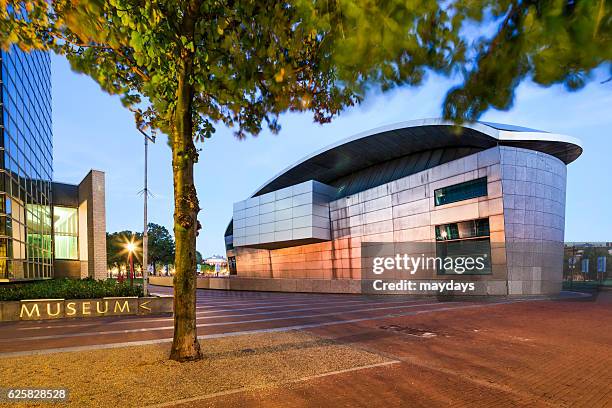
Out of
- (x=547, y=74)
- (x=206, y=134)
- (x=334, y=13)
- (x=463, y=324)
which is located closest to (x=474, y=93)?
(x=547, y=74)

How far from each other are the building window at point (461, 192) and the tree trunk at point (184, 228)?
2255cm

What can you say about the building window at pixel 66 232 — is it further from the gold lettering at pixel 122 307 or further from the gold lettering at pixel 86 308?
the gold lettering at pixel 122 307

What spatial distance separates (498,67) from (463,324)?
10.6 meters

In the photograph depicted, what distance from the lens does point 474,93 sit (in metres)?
3.93

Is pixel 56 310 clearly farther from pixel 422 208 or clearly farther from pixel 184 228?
pixel 422 208

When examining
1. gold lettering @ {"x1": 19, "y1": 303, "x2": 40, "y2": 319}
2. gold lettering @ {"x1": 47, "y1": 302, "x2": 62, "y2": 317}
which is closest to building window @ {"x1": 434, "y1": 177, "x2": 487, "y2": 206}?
gold lettering @ {"x1": 47, "y1": 302, "x2": 62, "y2": 317}

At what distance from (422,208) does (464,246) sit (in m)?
4.46

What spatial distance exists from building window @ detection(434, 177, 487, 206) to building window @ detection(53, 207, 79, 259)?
32.1 meters

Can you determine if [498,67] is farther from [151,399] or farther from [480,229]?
[480,229]

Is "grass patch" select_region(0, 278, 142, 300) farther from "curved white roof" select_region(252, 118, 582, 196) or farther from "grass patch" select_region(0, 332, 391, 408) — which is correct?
"curved white roof" select_region(252, 118, 582, 196)

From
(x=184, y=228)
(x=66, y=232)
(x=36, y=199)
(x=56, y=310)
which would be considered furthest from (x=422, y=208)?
(x=66, y=232)

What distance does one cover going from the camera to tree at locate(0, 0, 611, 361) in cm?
324

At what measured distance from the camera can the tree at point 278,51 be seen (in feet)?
10.6

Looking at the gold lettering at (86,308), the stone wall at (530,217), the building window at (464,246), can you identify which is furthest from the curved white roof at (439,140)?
the gold lettering at (86,308)
